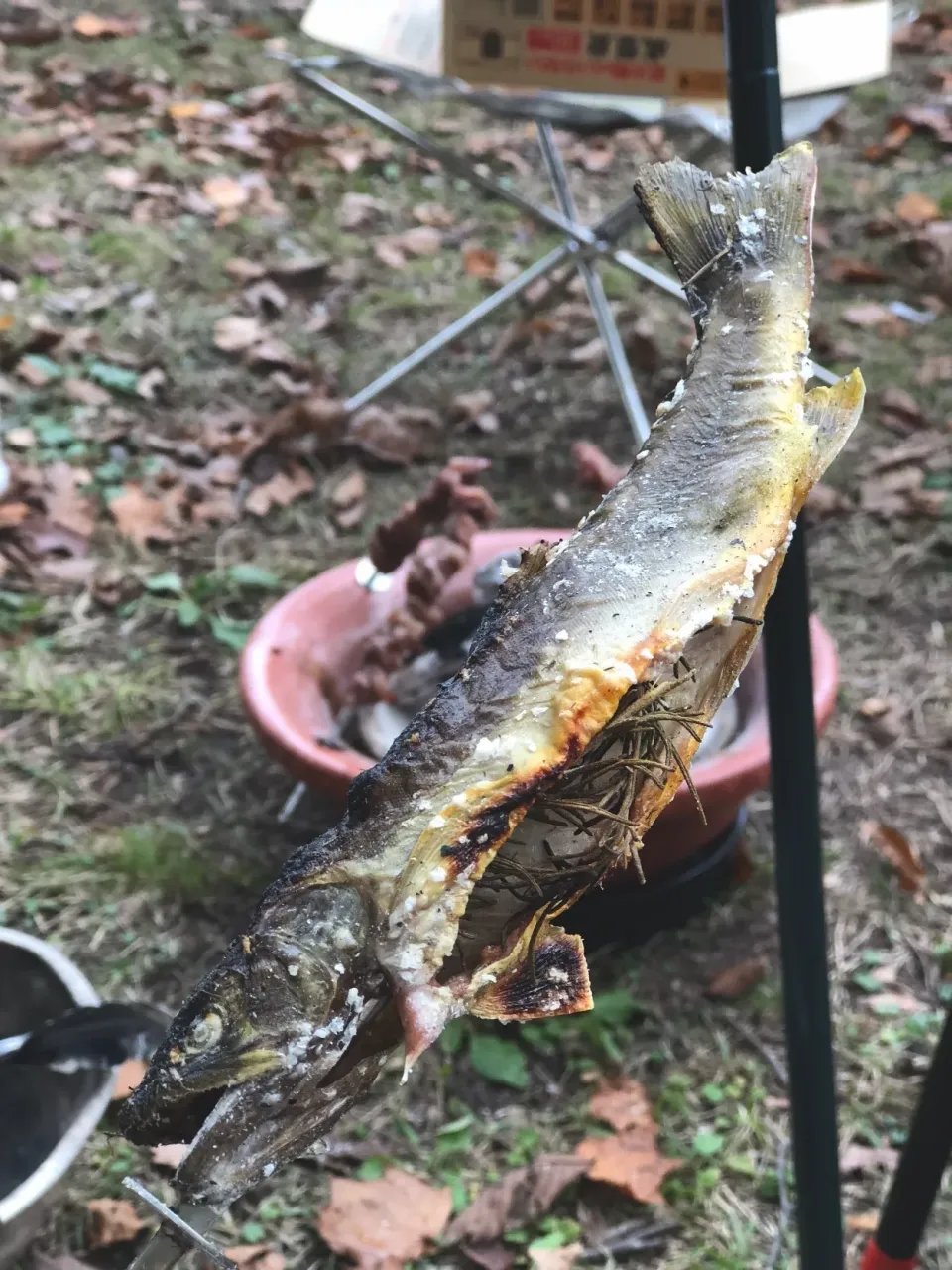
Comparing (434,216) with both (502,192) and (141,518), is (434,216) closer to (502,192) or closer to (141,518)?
(502,192)

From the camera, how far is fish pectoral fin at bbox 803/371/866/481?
62 centimetres

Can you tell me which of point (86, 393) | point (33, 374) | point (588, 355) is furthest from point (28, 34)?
point (588, 355)

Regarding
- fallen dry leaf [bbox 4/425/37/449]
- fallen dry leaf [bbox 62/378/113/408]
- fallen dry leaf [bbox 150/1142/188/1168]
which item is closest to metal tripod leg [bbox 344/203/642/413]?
fallen dry leaf [bbox 62/378/113/408]

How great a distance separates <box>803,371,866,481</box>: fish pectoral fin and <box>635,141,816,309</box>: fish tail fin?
75 mm

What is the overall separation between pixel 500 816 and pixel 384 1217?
1143 mm

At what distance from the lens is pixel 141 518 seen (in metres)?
2.69

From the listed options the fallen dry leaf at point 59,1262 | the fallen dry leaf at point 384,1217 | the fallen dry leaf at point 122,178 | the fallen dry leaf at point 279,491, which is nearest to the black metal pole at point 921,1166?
the fallen dry leaf at point 384,1217

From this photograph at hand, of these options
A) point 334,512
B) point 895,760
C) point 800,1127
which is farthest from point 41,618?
point 800,1127

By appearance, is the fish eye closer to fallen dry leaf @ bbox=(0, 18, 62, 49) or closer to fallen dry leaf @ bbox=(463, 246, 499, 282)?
fallen dry leaf @ bbox=(463, 246, 499, 282)

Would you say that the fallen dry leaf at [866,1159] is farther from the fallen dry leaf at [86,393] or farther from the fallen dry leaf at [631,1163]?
the fallen dry leaf at [86,393]

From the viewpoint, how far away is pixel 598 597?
21.6 inches

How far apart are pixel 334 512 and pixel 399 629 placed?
106 centimetres

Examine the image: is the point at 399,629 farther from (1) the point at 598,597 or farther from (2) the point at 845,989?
(1) the point at 598,597

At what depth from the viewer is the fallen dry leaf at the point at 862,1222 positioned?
56.7 inches
